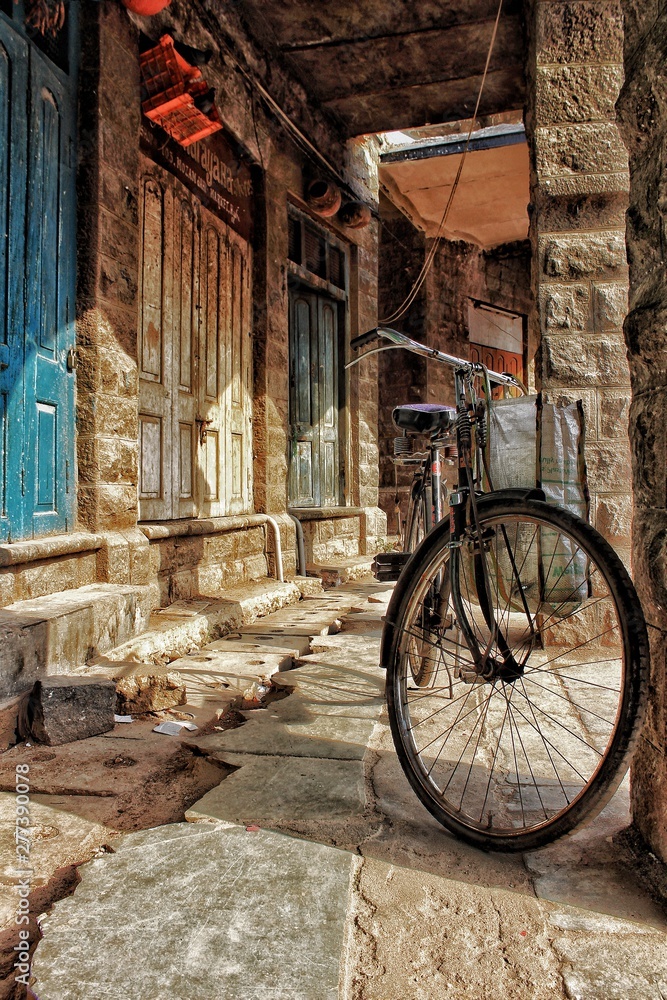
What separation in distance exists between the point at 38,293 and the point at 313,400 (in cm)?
433

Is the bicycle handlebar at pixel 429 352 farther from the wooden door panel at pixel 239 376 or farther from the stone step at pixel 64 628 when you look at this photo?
the wooden door panel at pixel 239 376

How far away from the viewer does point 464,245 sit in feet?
38.6

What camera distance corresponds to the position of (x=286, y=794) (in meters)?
1.97

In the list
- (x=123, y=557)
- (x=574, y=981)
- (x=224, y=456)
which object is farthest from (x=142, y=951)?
(x=224, y=456)

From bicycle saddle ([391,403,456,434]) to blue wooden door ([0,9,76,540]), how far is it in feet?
6.21

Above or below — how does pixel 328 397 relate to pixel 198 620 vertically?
above

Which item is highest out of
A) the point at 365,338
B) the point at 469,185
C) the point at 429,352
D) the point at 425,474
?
the point at 469,185

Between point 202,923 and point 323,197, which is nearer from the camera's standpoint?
point 202,923

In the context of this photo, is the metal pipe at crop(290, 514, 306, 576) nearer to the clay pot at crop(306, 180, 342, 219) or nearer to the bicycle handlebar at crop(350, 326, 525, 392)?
the clay pot at crop(306, 180, 342, 219)

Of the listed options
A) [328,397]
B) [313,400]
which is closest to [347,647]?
[313,400]

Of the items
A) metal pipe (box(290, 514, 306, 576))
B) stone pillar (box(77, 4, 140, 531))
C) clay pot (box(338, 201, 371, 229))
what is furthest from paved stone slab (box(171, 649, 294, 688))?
clay pot (box(338, 201, 371, 229))

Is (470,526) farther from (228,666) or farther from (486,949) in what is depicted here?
(228,666)

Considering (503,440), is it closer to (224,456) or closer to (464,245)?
(224,456)

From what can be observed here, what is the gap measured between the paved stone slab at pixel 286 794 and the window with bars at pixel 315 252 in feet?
19.4
